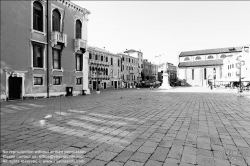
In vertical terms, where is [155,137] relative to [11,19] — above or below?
below

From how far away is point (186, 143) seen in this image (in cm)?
372

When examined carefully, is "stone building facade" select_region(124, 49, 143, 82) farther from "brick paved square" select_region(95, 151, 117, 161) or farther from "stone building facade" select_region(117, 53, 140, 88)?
"brick paved square" select_region(95, 151, 117, 161)

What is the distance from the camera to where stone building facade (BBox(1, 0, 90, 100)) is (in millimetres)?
13523

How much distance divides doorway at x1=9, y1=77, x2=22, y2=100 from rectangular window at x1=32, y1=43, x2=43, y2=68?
88.3 inches

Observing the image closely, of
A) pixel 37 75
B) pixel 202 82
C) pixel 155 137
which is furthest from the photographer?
pixel 202 82

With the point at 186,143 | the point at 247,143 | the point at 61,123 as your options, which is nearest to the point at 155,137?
the point at 186,143

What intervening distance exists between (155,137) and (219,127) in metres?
2.35

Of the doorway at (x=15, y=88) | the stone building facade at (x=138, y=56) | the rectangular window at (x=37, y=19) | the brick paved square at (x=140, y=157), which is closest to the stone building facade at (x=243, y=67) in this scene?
the brick paved square at (x=140, y=157)

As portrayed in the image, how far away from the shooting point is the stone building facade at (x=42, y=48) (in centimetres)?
1352

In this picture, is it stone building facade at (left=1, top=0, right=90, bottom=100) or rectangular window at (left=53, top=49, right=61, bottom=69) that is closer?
stone building facade at (left=1, top=0, right=90, bottom=100)

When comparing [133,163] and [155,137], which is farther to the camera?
[155,137]

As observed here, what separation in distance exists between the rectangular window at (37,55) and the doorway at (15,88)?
2.24 meters

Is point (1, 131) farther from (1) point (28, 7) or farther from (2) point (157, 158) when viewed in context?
(1) point (28, 7)

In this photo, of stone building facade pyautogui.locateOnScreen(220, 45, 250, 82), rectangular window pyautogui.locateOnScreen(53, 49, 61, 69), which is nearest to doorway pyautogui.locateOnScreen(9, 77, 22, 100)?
rectangular window pyautogui.locateOnScreen(53, 49, 61, 69)
